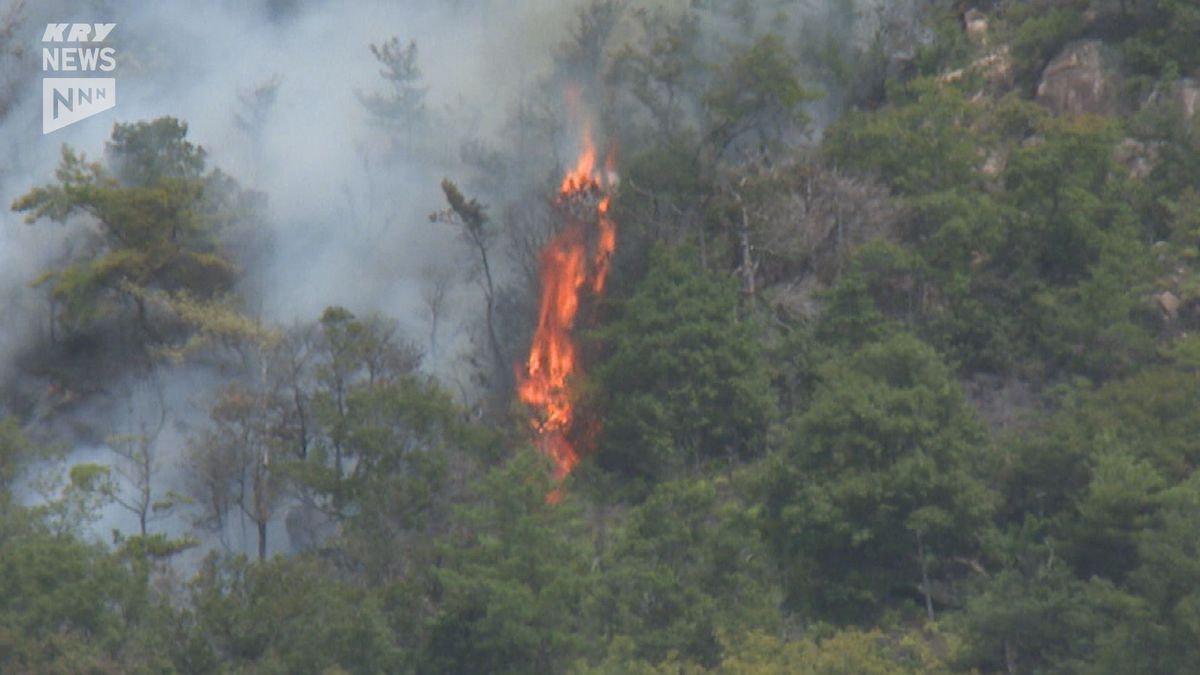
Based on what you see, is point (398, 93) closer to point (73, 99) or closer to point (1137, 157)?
point (73, 99)

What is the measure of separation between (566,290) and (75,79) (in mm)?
14554

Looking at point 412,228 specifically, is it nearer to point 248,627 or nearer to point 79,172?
point 79,172

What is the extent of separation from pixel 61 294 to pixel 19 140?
744 centimetres

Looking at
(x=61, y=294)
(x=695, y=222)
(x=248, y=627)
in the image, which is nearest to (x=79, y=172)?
(x=61, y=294)

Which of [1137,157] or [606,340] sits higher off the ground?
[1137,157]

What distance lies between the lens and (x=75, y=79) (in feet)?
185

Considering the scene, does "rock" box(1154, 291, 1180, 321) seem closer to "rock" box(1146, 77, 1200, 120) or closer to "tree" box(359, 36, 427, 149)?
"rock" box(1146, 77, 1200, 120)

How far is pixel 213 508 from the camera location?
144 feet

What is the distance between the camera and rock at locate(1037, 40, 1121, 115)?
49594mm

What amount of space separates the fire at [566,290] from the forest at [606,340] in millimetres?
77

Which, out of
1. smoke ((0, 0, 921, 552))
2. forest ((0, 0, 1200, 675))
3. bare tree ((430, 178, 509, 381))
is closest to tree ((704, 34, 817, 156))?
forest ((0, 0, 1200, 675))

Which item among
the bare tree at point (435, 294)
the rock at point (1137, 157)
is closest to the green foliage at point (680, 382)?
the bare tree at point (435, 294)

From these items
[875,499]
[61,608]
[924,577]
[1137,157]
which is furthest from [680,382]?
[61,608]

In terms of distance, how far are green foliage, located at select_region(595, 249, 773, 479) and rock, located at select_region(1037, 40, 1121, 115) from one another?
9.24 m
